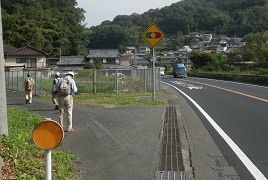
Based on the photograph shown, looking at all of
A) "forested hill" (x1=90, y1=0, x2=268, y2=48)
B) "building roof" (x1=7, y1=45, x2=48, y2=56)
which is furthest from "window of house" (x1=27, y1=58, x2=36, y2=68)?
"forested hill" (x1=90, y1=0, x2=268, y2=48)

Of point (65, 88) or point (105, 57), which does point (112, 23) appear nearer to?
point (105, 57)

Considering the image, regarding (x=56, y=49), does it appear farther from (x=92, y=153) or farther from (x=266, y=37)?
(x=92, y=153)

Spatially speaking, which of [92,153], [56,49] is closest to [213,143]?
[92,153]

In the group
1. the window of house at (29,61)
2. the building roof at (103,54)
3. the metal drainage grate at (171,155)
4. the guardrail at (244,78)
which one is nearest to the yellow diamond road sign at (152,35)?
the metal drainage grate at (171,155)

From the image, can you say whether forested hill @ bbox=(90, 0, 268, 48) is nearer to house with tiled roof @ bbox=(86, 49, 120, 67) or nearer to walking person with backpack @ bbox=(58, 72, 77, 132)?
house with tiled roof @ bbox=(86, 49, 120, 67)

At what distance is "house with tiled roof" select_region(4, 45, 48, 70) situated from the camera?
50656 millimetres

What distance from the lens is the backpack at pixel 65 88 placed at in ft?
31.3

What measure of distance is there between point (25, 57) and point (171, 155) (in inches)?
1894

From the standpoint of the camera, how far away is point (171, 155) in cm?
721

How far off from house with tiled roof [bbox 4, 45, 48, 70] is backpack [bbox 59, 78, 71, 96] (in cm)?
4268

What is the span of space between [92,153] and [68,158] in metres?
0.77

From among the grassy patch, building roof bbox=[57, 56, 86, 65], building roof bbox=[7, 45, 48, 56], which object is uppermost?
building roof bbox=[7, 45, 48, 56]

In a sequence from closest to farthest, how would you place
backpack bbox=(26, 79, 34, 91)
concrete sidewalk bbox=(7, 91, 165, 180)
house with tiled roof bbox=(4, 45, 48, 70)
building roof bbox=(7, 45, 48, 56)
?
1. concrete sidewalk bbox=(7, 91, 165, 180)
2. backpack bbox=(26, 79, 34, 91)
3. building roof bbox=(7, 45, 48, 56)
4. house with tiled roof bbox=(4, 45, 48, 70)

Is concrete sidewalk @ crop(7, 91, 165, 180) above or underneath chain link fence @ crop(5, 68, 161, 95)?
underneath
